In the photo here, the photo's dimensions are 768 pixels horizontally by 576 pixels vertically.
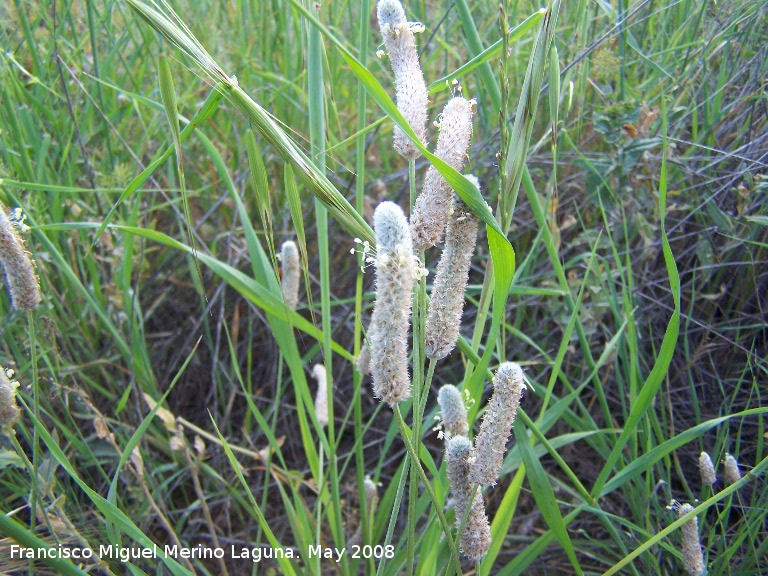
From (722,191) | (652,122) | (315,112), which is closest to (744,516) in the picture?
(722,191)

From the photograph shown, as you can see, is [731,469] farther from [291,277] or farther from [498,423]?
[291,277]

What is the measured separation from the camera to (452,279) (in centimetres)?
79

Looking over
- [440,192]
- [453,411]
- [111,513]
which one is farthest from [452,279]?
[111,513]

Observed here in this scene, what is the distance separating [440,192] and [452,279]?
0.38 ft

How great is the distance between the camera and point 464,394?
102 cm

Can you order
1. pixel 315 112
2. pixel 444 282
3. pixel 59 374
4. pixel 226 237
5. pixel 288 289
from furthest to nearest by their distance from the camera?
1. pixel 226 237
2. pixel 59 374
3. pixel 288 289
4. pixel 315 112
5. pixel 444 282

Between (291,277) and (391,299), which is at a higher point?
(391,299)

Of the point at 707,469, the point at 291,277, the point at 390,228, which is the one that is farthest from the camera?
the point at 291,277

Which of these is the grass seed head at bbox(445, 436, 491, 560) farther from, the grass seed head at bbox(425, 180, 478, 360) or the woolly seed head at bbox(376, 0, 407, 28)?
the woolly seed head at bbox(376, 0, 407, 28)

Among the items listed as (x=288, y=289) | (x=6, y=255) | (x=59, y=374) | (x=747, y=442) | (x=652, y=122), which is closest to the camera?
(x=6, y=255)

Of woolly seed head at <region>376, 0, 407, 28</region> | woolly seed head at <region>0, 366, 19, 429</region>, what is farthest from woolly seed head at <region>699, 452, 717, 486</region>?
woolly seed head at <region>0, 366, 19, 429</region>

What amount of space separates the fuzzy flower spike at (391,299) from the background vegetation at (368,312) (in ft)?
0.76

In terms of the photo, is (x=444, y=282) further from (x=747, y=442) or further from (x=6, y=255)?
(x=747, y=442)

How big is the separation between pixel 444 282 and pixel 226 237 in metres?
1.29
